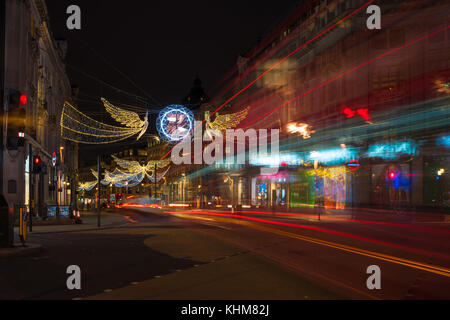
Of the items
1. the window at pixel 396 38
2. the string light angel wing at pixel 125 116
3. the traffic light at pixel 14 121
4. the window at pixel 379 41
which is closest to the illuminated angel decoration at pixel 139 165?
the string light angel wing at pixel 125 116

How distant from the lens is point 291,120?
2290 inches

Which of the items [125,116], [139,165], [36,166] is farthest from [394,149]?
[139,165]

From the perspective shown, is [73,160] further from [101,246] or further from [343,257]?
[343,257]

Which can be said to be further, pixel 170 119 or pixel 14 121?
pixel 170 119

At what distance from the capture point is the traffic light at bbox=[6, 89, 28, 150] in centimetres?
1413

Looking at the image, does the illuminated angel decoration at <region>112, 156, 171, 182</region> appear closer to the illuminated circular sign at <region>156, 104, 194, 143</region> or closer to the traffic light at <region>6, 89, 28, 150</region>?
the illuminated circular sign at <region>156, 104, 194, 143</region>

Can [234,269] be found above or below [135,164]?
below

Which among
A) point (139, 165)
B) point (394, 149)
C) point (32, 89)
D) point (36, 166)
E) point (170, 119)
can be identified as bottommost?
point (36, 166)

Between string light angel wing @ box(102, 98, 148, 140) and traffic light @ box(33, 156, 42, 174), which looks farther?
string light angel wing @ box(102, 98, 148, 140)

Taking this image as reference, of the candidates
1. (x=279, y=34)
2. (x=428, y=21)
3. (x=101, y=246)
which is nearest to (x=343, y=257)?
(x=101, y=246)

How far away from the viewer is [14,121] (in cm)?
Answer: 1413

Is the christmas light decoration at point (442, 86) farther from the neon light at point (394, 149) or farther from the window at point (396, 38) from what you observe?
the window at point (396, 38)

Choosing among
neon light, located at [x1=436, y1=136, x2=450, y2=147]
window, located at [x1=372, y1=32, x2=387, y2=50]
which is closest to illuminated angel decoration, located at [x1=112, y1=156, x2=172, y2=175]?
window, located at [x1=372, y1=32, x2=387, y2=50]

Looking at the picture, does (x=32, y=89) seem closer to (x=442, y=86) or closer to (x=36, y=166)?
(x=36, y=166)
